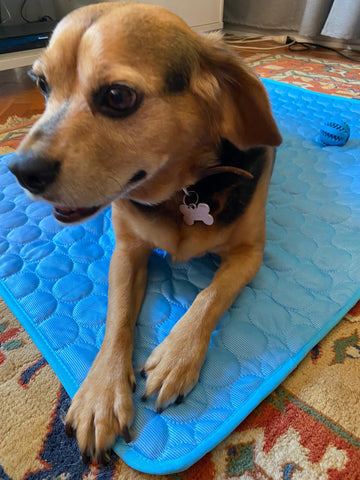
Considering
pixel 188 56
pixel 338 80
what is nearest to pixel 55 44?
pixel 188 56

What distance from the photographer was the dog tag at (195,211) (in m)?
1.15

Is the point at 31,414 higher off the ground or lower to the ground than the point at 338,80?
lower

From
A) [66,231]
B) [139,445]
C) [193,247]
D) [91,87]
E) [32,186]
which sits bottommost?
[66,231]

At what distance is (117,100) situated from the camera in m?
0.89

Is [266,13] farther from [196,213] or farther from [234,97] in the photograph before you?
[196,213]

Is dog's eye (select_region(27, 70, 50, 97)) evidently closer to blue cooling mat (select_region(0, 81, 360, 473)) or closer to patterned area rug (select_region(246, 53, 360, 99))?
blue cooling mat (select_region(0, 81, 360, 473))

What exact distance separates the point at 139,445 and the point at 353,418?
533mm

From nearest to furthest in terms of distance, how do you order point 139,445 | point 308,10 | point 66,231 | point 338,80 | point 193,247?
point 139,445 → point 193,247 → point 66,231 → point 338,80 → point 308,10

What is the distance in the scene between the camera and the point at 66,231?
159 centimetres

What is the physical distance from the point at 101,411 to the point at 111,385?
0.22 ft

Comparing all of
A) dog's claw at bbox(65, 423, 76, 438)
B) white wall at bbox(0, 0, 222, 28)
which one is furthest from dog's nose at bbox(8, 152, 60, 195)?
white wall at bbox(0, 0, 222, 28)

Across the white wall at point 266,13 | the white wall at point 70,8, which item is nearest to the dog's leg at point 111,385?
the white wall at point 70,8

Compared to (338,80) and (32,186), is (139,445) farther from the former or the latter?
(338,80)

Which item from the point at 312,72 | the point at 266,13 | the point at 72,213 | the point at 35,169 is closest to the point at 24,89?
the point at 312,72
